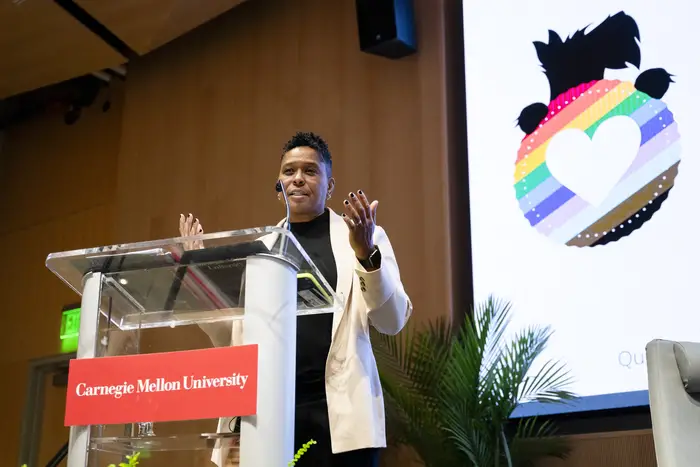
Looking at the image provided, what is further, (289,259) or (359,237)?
(359,237)

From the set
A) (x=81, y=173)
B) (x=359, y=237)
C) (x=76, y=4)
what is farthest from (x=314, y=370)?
(x=81, y=173)

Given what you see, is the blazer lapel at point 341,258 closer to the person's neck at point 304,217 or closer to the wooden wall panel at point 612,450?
the person's neck at point 304,217

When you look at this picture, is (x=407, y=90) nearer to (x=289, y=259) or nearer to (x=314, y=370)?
(x=314, y=370)

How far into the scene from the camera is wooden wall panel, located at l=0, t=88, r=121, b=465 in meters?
5.20

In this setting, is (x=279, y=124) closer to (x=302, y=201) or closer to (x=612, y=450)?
(x=302, y=201)

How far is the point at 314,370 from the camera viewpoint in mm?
2029

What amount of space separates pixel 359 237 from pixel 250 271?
1.26 ft


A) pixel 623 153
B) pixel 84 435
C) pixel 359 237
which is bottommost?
pixel 84 435

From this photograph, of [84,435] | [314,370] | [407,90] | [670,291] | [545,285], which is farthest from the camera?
[407,90]

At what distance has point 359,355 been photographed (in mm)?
2002

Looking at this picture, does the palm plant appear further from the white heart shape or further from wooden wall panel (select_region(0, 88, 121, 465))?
wooden wall panel (select_region(0, 88, 121, 465))

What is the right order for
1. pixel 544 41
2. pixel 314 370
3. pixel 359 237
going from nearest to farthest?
1. pixel 359 237
2. pixel 314 370
3. pixel 544 41

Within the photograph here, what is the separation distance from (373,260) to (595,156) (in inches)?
62.0

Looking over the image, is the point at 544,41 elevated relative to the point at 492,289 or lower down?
elevated
